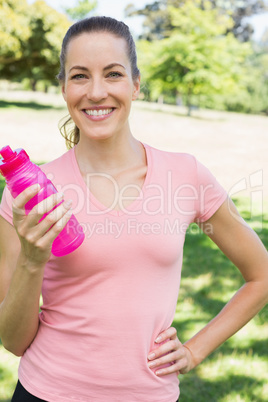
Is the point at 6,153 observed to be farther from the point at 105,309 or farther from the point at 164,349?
the point at 164,349

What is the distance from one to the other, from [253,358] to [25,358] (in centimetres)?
264

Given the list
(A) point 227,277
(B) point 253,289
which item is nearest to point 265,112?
(A) point 227,277

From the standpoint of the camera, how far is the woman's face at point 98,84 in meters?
1.55

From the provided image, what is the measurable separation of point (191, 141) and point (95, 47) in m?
15.9

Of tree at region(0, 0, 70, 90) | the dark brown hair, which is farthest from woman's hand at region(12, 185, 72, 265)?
tree at region(0, 0, 70, 90)

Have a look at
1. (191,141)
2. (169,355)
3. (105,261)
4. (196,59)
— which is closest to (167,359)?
(169,355)

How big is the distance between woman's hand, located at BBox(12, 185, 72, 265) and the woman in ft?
0.08

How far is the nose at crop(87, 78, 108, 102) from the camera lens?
1.54 meters

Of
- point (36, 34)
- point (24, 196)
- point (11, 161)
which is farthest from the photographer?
point (36, 34)

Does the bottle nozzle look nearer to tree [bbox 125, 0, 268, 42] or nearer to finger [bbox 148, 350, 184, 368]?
finger [bbox 148, 350, 184, 368]

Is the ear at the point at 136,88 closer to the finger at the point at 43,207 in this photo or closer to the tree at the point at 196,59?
the finger at the point at 43,207

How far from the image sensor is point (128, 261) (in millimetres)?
1473

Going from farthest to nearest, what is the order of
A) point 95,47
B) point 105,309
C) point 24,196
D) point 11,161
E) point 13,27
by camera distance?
point 13,27, point 95,47, point 105,309, point 11,161, point 24,196

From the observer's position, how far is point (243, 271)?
1.81 meters
